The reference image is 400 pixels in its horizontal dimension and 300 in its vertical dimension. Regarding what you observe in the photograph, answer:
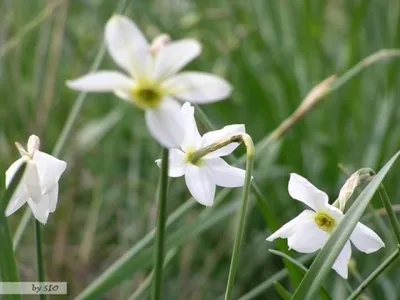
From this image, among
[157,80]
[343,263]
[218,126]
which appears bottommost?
[343,263]

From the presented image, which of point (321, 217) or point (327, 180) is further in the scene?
point (327, 180)

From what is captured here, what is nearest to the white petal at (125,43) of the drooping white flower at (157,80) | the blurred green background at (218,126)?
the drooping white flower at (157,80)

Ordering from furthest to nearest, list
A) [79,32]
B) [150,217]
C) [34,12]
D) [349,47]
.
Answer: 1. [79,32]
2. [34,12]
3. [349,47]
4. [150,217]

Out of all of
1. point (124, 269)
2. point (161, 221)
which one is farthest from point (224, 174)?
point (124, 269)

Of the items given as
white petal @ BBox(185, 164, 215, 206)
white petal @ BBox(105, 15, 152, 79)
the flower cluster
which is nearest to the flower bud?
the flower cluster

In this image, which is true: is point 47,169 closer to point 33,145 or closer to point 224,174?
point 33,145

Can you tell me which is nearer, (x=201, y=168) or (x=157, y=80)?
(x=157, y=80)

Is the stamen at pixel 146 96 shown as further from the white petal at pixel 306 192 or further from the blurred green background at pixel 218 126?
the blurred green background at pixel 218 126

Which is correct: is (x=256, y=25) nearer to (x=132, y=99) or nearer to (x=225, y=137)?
(x=225, y=137)

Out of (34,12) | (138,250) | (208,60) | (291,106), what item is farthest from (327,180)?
(34,12)
